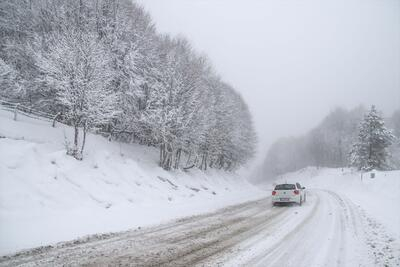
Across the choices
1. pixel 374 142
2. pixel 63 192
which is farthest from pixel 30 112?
pixel 374 142

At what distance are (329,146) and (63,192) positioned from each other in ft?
326

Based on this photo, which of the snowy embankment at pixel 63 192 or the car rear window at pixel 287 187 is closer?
the snowy embankment at pixel 63 192

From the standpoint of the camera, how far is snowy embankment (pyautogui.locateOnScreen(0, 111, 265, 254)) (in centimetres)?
955

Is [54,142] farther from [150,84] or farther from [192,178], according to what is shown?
[192,178]

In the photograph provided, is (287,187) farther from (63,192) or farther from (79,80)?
(79,80)

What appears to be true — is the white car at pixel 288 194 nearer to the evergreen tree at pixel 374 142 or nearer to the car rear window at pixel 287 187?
the car rear window at pixel 287 187

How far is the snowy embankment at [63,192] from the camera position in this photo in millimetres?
9555

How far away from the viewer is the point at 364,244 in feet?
26.0

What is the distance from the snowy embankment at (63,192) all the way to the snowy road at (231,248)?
1.34 m

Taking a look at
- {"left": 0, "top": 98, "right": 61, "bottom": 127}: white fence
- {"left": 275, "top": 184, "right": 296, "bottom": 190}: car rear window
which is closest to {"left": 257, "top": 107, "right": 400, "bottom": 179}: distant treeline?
{"left": 275, "top": 184, "right": 296, "bottom": 190}: car rear window

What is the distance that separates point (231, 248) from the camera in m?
7.55

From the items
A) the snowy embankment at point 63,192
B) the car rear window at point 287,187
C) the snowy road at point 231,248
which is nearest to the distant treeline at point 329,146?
the car rear window at point 287,187

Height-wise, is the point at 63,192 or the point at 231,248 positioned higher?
the point at 63,192

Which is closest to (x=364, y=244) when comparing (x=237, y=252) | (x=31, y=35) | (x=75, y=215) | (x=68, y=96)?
(x=237, y=252)
